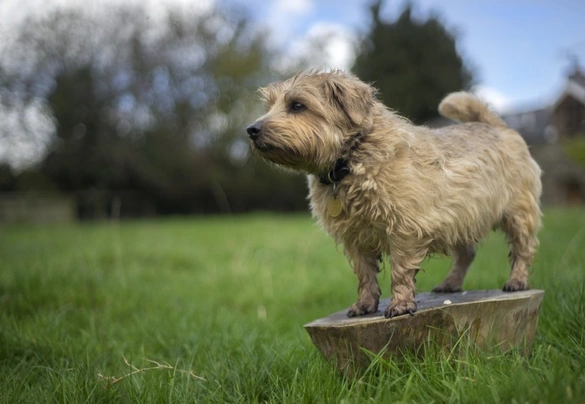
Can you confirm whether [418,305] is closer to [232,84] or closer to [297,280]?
[297,280]

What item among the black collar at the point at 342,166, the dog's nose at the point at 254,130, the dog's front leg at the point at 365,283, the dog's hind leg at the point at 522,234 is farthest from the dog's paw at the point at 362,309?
the dog's nose at the point at 254,130

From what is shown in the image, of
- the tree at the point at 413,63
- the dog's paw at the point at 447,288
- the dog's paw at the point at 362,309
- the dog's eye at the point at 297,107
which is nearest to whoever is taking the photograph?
the dog's eye at the point at 297,107

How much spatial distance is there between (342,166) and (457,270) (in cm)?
153

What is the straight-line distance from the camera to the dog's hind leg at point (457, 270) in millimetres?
4434

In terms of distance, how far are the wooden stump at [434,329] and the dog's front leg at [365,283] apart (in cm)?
16

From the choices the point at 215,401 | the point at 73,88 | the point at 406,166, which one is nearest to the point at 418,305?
the point at 406,166

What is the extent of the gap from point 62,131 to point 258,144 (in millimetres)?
24363

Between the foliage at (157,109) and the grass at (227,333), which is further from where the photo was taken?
the foliage at (157,109)

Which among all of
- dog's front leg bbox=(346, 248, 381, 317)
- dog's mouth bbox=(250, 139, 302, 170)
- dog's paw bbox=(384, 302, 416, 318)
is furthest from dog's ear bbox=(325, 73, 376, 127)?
dog's paw bbox=(384, 302, 416, 318)

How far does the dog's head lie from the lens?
11.4ft

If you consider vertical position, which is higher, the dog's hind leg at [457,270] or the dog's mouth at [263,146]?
the dog's mouth at [263,146]

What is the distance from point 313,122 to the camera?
357cm

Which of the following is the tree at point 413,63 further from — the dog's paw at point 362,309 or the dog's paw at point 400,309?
the dog's paw at point 400,309

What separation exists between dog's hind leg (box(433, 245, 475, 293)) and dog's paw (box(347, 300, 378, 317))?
2.92ft
